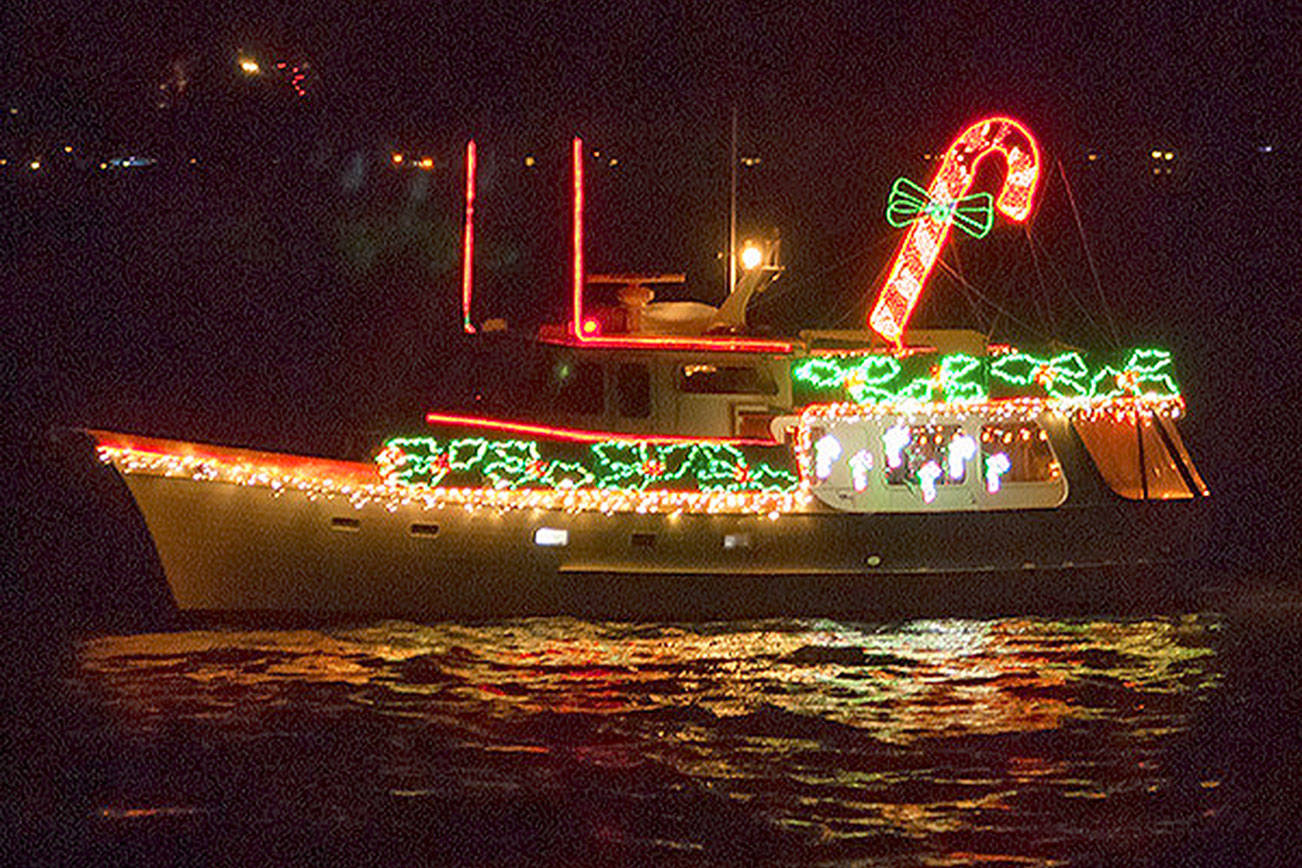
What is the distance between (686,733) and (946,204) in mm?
6220

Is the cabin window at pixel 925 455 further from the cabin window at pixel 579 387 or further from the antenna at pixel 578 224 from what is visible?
the antenna at pixel 578 224

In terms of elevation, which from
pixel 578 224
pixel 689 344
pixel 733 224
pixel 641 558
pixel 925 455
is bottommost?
pixel 641 558

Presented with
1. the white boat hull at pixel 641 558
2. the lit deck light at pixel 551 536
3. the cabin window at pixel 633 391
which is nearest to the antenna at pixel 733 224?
the cabin window at pixel 633 391

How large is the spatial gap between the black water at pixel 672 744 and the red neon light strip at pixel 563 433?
5.61ft

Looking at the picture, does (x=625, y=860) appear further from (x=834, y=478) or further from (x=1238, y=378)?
(x=1238, y=378)

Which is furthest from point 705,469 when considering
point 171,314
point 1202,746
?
point 171,314

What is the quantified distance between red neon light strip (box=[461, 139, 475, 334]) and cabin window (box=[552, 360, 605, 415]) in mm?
1103

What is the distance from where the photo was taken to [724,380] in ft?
55.3

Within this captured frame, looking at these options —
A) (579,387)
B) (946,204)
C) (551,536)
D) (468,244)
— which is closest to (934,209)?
(946,204)

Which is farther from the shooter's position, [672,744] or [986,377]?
[986,377]

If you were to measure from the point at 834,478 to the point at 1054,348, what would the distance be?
112 inches

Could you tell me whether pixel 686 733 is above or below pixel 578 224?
below

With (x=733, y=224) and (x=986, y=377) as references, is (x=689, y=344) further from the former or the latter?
(x=986, y=377)

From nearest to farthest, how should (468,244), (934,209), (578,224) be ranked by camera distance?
1. (578,224)
2. (934,209)
3. (468,244)
